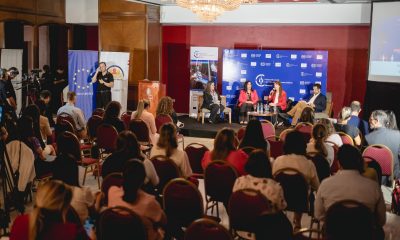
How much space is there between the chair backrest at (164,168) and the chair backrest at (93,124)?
3.10m

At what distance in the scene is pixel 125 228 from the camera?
10.9 ft

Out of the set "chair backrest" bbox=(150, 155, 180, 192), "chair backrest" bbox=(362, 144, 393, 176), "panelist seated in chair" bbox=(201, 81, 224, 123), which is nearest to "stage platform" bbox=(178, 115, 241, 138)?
"panelist seated in chair" bbox=(201, 81, 224, 123)

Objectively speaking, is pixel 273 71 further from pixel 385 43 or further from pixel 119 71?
pixel 119 71

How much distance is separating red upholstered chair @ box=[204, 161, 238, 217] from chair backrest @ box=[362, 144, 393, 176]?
216 centimetres

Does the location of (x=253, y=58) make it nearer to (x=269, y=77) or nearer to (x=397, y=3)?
(x=269, y=77)

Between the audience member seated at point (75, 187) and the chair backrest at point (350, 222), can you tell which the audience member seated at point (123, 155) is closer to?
the audience member seated at point (75, 187)

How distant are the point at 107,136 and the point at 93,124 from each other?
0.84m

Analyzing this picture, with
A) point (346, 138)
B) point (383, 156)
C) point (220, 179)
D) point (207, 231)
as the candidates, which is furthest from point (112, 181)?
point (346, 138)

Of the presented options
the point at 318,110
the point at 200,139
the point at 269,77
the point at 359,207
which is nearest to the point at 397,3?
the point at 318,110

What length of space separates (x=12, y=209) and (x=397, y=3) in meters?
8.66

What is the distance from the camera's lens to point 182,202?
4.03 metres

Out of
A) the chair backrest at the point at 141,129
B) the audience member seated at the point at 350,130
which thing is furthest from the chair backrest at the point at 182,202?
the audience member seated at the point at 350,130

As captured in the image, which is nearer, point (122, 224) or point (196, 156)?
point (122, 224)

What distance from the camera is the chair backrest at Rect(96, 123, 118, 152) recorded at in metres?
7.23
